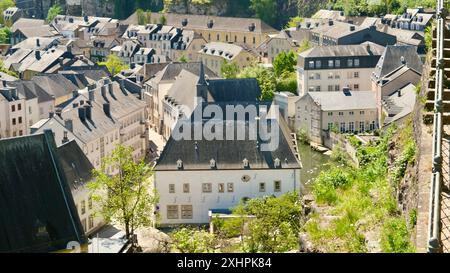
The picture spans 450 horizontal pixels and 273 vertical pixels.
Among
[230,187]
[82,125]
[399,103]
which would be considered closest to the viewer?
[230,187]

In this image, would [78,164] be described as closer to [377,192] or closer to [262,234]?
[262,234]

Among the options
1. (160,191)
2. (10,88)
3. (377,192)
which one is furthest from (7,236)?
(10,88)

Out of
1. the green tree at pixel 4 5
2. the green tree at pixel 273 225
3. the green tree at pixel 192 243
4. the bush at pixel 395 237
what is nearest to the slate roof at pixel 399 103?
the green tree at pixel 273 225

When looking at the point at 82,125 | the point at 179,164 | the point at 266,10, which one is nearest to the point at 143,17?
the point at 266,10

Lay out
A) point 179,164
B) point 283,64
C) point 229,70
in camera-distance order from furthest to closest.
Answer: point 229,70 → point 283,64 → point 179,164

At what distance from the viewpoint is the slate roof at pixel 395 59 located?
3616 cm

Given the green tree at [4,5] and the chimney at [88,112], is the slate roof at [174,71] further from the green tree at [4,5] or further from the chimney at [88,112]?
the green tree at [4,5]

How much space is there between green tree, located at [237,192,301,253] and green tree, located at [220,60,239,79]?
24.3 m

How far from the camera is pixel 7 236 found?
1401cm

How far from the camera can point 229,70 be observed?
44688mm

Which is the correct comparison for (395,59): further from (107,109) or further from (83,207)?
(83,207)

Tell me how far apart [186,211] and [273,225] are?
6.46m

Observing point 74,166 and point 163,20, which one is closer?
point 74,166

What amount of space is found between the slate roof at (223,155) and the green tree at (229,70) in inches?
799
